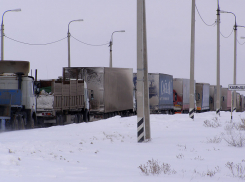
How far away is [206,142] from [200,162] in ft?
13.4

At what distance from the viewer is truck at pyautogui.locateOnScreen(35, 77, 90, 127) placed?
23.4m

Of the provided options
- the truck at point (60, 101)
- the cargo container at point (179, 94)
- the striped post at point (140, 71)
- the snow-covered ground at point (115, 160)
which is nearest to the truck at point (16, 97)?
the truck at point (60, 101)

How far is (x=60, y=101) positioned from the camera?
2441 cm

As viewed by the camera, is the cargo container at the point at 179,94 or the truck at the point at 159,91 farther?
the cargo container at the point at 179,94

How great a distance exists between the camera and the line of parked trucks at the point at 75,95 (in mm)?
20391

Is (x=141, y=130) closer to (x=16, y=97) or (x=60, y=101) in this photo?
(x=16, y=97)

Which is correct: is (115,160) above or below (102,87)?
below

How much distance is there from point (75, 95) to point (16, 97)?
6684 mm

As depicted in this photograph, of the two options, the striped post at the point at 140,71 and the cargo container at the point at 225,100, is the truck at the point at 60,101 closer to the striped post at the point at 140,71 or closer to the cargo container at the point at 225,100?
the striped post at the point at 140,71

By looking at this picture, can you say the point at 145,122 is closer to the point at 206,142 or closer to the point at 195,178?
the point at 206,142

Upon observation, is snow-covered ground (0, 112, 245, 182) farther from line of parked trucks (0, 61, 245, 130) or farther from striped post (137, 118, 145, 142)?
line of parked trucks (0, 61, 245, 130)

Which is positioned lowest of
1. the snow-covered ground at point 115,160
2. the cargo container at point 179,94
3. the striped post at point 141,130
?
the snow-covered ground at point 115,160

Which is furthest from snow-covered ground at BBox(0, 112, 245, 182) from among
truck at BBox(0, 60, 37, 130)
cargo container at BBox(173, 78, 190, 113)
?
cargo container at BBox(173, 78, 190, 113)

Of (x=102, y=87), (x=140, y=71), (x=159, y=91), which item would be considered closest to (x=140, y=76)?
(x=140, y=71)
